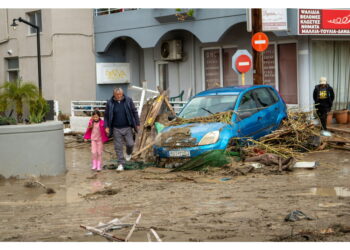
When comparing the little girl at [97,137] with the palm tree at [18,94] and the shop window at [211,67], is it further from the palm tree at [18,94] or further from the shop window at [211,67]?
the shop window at [211,67]

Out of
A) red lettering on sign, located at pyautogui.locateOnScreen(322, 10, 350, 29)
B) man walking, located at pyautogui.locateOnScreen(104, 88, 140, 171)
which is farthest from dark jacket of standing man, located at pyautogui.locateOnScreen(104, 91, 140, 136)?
red lettering on sign, located at pyautogui.locateOnScreen(322, 10, 350, 29)

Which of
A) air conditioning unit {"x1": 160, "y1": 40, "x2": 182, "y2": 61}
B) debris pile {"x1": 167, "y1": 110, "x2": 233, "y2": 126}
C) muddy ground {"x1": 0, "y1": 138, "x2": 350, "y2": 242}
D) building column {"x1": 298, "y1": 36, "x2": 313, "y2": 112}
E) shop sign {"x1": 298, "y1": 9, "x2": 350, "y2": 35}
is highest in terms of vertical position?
shop sign {"x1": 298, "y1": 9, "x2": 350, "y2": 35}

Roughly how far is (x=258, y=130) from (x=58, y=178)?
452cm

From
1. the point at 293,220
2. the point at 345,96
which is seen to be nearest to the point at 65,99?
the point at 345,96

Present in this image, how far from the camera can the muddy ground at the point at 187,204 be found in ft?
24.7

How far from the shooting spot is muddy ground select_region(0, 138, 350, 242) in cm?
753

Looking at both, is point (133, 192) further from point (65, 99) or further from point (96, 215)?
point (65, 99)

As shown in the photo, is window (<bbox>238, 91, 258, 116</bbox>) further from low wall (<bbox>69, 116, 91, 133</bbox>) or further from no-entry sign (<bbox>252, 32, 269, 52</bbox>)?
low wall (<bbox>69, 116, 91, 133</bbox>)

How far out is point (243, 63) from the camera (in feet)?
56.7

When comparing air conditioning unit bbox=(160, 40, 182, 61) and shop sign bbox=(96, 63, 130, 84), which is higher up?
air conditioning unit bbox=(160, 40, 182, 61)

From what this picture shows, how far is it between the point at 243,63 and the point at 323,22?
4.05 meters

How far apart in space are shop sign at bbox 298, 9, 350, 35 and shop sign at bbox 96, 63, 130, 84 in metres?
9.74

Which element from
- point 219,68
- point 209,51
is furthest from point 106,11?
point 219,68

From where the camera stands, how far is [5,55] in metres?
29.0
